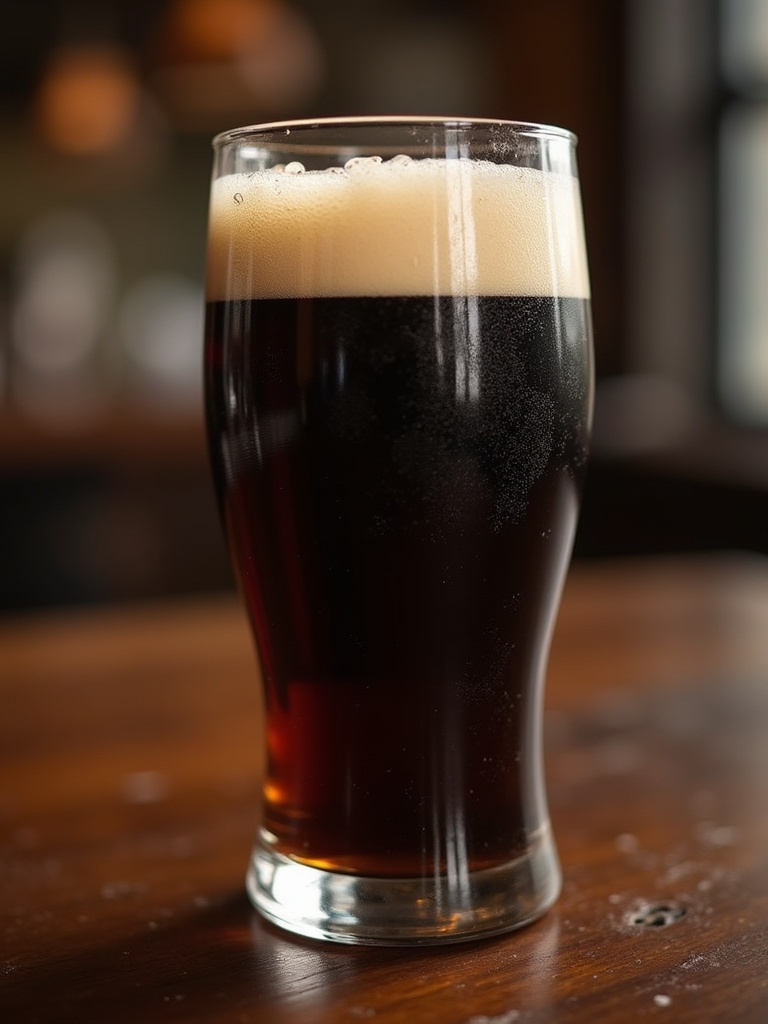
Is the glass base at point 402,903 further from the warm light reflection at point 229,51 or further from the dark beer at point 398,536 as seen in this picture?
the warm light reflection at point 229,51

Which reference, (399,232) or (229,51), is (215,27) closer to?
(229,51)

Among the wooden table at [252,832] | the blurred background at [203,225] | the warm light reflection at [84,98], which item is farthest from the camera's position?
the warm light reflection at [84,98]

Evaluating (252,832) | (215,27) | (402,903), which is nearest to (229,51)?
(215,27)

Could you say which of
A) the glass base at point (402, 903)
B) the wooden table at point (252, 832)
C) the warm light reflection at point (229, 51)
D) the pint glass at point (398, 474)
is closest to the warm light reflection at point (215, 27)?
the warm light reflection at point (229, 51)

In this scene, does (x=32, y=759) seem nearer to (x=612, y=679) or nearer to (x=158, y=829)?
(x=158, y=829)

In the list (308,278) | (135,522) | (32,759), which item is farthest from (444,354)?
(135,522)

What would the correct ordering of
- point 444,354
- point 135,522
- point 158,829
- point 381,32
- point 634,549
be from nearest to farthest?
1. point 444,354
2. point 158,829
3. point 634,549
4. point 135,522
5. point 381,32
